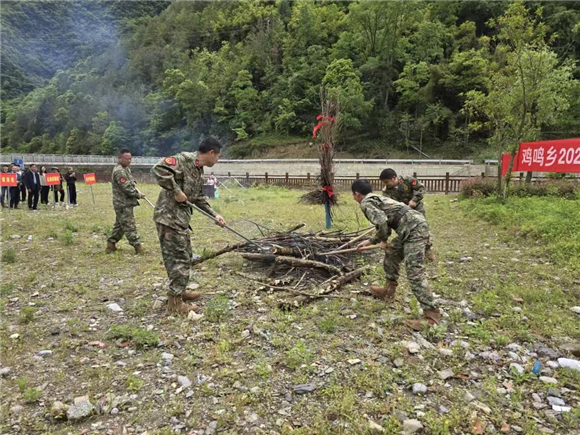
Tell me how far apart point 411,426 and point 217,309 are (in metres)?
2.34

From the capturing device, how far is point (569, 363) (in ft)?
9.27

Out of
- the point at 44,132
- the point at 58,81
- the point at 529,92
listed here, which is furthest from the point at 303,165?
the point at 58,81

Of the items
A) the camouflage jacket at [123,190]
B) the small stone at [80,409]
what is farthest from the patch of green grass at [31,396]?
the camouflage jacket at [123,190]

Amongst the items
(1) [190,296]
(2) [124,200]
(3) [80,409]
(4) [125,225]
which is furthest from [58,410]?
(2) [124,200]

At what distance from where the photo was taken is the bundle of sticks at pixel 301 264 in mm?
4395

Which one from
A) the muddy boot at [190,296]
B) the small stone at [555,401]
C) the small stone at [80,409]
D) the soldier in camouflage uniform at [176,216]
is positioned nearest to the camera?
the small stone at [80,409]

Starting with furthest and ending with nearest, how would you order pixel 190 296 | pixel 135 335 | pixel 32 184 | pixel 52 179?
pixel 52 179 < pixel 32 184 < pixel 190 296 < pixel 135 335

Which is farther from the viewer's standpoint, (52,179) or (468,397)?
(52,179)

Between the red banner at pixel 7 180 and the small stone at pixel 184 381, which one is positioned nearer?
the small stone at pixel 184 381

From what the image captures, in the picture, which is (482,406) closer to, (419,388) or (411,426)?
(419,388)

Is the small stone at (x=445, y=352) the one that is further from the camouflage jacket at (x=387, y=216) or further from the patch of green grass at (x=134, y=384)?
the patch of green grass at (x=134, y=384)

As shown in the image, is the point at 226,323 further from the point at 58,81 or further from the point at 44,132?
the point at 58,81

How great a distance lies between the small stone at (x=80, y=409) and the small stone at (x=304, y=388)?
56.3 inches

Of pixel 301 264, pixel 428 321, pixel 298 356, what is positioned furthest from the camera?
pixel 301 264
